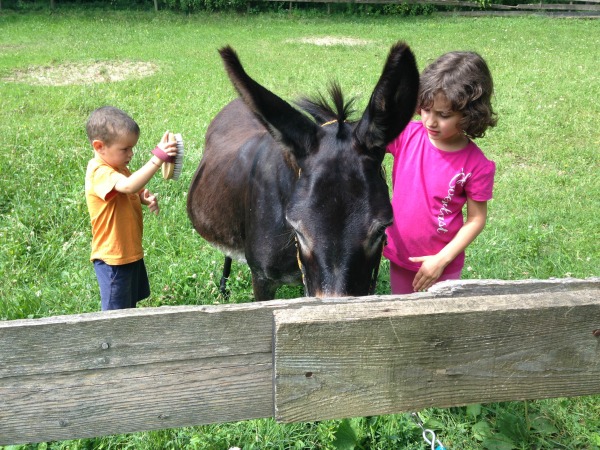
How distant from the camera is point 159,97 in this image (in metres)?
9.37

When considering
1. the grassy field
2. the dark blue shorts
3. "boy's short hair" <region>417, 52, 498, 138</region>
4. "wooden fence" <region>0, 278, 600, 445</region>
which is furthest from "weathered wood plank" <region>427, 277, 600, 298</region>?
the dark blue shorts

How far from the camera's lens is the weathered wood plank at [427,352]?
148 cm

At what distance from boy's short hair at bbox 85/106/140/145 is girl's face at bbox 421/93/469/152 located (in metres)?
1.50

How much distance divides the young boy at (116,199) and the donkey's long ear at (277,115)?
63cm

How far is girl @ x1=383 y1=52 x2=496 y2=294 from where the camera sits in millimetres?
2541

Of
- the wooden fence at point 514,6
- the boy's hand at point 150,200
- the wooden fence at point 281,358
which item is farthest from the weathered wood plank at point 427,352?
the wooden fence at point 514,6

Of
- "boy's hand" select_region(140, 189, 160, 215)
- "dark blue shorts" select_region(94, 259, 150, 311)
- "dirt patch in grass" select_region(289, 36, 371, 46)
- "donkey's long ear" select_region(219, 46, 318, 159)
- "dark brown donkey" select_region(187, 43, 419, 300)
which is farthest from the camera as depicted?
"dirt patch in grass" select_region(289, 36, 371, 46)

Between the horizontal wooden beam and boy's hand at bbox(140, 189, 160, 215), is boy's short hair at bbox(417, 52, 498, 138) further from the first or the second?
the horizontal wooden beam

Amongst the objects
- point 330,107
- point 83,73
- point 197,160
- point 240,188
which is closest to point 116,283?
point 240,188

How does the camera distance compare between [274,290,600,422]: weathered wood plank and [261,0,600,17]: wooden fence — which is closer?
[274,290,600,422]: weathered wood plank

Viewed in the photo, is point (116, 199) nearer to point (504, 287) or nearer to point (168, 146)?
point (168, 146)

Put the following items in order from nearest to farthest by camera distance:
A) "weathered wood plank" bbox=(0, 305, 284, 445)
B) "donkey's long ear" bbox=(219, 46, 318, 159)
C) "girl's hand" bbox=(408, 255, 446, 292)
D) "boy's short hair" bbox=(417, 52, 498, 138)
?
"weathered wood plank" bbox=(0, 305, 284, 445), "donkey's long ear" bbox=(219, 46, 318, 159), "boy's short hair" bbox=(417, 52, 498, 138), "girl's hand" bbox=(408, 255, 446, 292)

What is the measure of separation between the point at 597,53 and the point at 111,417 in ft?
49.8

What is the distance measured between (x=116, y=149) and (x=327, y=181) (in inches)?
48.7
